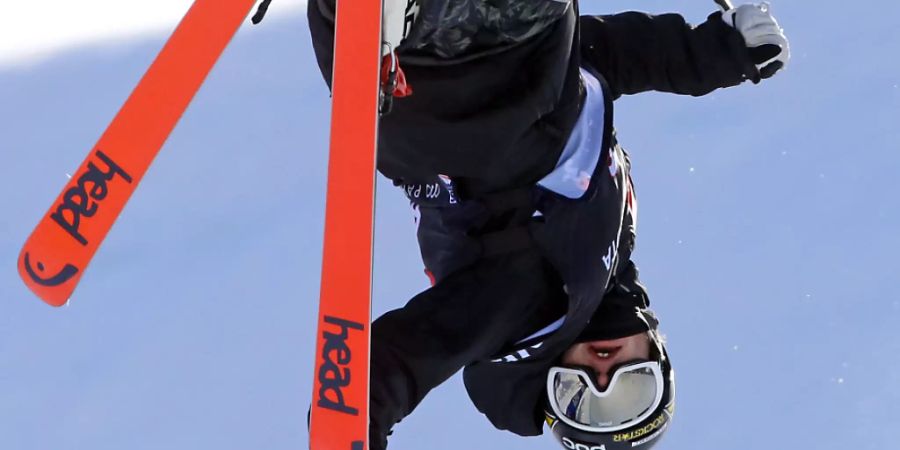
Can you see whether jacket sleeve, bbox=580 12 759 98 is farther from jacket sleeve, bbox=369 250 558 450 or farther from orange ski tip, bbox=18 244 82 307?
orange ski tip, bbox=18 244 82 307

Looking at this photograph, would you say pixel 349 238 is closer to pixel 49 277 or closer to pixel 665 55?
pixel 49 277

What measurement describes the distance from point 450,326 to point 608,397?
30 cm

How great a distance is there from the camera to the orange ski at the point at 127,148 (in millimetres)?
1419

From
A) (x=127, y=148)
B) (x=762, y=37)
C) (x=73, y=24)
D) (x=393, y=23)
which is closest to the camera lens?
(x=393, y=23)

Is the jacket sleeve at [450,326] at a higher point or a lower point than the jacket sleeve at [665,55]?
lower

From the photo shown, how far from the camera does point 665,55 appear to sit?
190cm

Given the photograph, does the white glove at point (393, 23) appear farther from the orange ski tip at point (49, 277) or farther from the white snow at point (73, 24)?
the white snow at point (73, 24)

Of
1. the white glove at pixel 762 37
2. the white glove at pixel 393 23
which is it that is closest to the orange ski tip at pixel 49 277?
the white glove at pixel 393 23

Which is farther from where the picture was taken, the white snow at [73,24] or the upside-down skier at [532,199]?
the white snow at [73,24]

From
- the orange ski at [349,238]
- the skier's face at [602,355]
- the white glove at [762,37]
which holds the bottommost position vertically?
the orange ski at [349,238]

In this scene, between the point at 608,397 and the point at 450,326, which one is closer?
the point at 450,326

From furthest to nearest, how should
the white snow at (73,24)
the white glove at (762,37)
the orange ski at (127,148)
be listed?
1. the white snow at (73,24)
2. the white glove at (762,37)
3. the orange ski at (127,148)

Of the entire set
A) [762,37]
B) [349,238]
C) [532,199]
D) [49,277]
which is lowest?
[349,238]

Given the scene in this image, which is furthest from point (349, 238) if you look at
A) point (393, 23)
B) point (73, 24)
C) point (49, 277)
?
point (73, 24)
